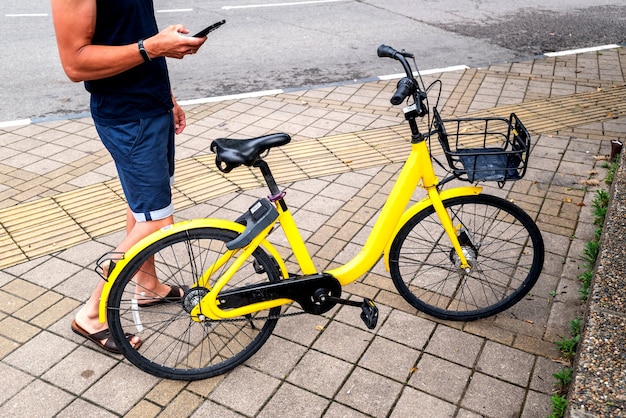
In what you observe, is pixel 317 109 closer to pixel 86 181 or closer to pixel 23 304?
pixel 86 181

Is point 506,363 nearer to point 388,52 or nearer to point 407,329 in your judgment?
point 407,329

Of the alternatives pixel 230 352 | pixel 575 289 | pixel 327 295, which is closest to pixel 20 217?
pixel 230 352

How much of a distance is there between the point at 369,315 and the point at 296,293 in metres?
0.42

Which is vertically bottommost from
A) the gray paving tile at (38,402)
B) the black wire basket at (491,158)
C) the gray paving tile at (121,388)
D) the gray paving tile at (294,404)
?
the gray paving tile at (38,402)

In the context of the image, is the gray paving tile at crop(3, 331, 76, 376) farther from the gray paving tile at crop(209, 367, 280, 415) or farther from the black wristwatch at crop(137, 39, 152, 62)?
the black wristwatch at crop(137, 39, 152, 62)

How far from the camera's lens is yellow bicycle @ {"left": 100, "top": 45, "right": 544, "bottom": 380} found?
283cm

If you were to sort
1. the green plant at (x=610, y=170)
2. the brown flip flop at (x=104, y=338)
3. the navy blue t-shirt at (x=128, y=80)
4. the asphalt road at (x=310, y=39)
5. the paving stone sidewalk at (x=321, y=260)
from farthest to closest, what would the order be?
the asphalt road at (x=310, y=39), the green plant at (x=610, y=170), the brown flip flop at (x=104, y=338), the paving stone sidewalk at (x=321, y=260), the navy blue t-shirt at (x=128, y=80)

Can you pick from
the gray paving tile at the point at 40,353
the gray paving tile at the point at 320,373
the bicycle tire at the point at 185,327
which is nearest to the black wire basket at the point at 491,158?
the bicycle tire at the point at 185,327

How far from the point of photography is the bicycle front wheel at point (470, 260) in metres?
3.25

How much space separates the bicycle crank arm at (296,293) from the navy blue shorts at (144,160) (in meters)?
0.56

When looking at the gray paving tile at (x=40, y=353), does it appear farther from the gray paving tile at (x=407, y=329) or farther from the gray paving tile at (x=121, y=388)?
the gray paving tile at (x=407, y=329)

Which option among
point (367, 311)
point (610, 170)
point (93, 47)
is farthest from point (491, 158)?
point (610, 170)

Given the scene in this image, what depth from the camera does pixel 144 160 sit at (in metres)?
2.91

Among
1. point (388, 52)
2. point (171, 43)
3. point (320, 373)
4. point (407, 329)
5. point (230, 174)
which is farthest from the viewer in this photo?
point (230, 174)
